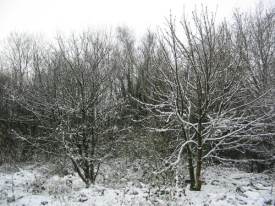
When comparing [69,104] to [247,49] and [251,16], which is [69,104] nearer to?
[247,49]

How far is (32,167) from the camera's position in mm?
12930

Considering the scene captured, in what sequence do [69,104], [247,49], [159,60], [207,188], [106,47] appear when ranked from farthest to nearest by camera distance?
[247,49] → [106,47] → [69,104] → [159,60] → [207,188]

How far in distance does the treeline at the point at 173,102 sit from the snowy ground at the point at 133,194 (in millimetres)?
722

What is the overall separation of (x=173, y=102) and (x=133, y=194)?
317cm

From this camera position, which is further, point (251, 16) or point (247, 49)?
point (251, 16)

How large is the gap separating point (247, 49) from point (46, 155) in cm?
1284

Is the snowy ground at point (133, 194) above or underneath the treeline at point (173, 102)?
underneath

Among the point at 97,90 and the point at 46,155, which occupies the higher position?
the point at 97,90

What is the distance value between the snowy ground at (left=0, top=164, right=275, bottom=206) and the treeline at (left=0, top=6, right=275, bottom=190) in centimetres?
72

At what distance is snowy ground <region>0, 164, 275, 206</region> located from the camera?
646 centimetres

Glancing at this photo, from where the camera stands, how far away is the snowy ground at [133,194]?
646cm

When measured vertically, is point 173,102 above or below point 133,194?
above

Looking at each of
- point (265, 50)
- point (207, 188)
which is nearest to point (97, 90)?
point (207, 188)

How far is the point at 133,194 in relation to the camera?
7207mm
